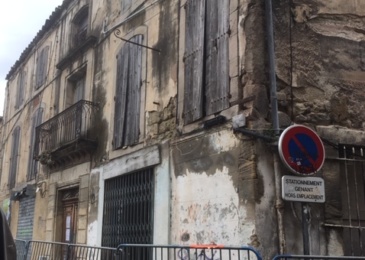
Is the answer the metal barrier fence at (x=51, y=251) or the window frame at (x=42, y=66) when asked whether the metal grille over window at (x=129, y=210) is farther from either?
the window frame at (x=42, y=66)

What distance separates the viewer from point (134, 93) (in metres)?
9.61

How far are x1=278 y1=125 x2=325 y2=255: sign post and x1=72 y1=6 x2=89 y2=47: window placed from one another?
346 inches

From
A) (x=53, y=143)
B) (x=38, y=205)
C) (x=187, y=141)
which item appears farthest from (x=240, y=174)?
(x=38, y=205)

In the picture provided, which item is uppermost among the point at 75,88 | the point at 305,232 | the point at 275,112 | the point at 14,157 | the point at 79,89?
the point at 75,88

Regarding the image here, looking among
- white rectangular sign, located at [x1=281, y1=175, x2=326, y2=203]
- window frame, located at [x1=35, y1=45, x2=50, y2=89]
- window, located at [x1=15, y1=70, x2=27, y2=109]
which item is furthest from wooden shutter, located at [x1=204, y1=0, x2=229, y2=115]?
window, located at [x1=15, y1=70, x2=27, y2=109]

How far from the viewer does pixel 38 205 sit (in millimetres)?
13383

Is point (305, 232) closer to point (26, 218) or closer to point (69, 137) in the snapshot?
point (69, 137)

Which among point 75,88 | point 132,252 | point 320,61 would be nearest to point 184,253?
point 132,252

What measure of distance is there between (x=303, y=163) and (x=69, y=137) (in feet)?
23.2

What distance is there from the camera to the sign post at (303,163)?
19.4ft

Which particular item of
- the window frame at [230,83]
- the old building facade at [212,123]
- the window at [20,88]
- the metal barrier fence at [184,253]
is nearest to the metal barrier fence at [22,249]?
the old building facade at [212,123]

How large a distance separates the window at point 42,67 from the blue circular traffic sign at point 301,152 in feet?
35.4

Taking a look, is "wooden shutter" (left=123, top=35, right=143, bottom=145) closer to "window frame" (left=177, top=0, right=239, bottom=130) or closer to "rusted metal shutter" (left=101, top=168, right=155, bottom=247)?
"rusted metal shutter" (left=101, top=168, right=155, bottom=247)

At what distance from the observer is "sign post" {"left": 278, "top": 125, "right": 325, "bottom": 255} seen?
19.4ft
